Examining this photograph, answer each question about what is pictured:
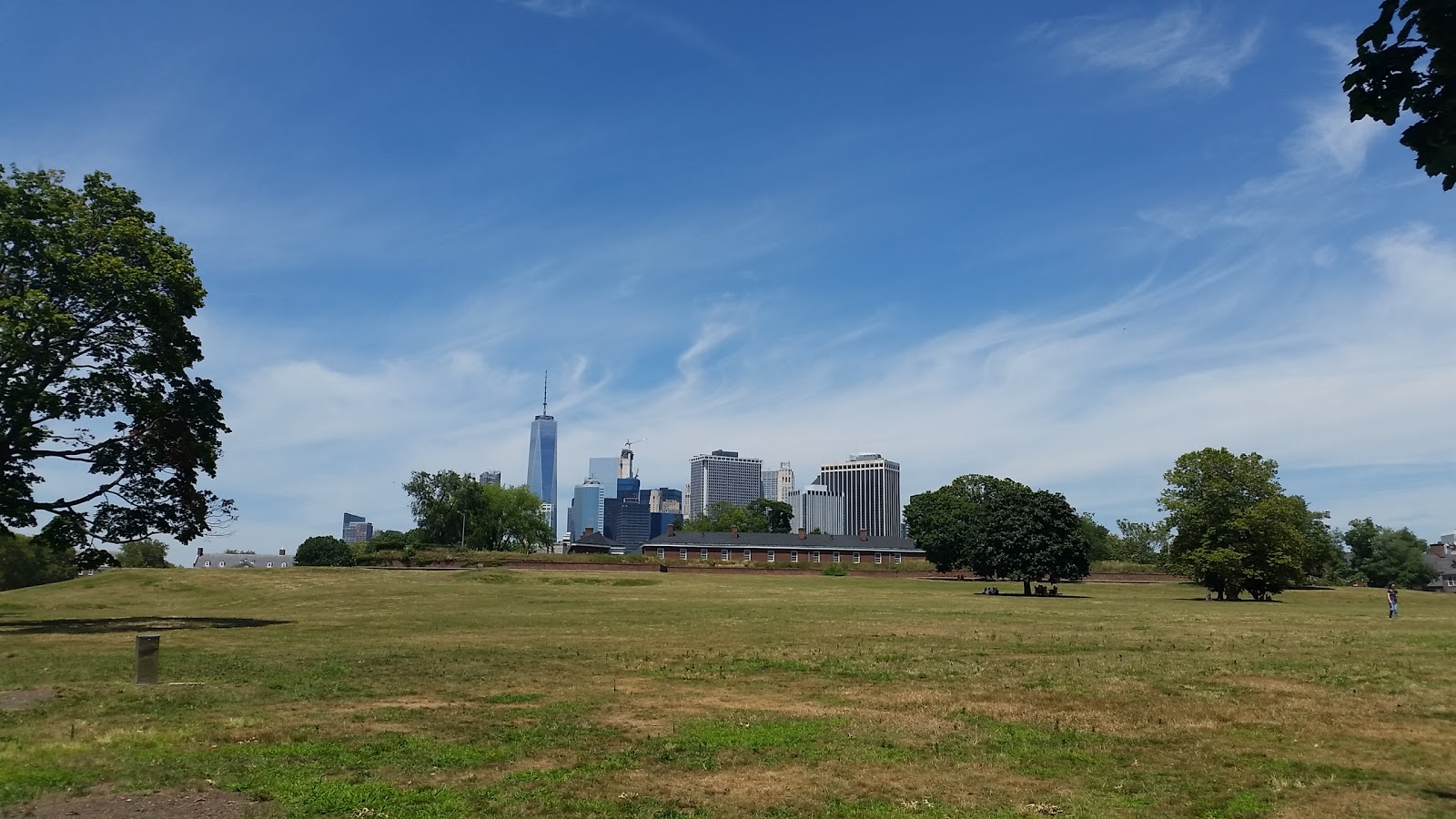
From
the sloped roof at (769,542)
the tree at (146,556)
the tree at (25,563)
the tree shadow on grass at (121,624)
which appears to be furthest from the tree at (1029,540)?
the tree at (146,556)

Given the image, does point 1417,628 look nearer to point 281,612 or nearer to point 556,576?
point 281,612

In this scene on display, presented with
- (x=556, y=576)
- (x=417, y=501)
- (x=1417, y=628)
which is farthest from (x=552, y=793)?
(x=417, y=501)

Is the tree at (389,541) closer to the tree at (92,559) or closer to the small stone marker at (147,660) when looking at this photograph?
the tree at (92,559)

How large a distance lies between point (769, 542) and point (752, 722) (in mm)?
138491

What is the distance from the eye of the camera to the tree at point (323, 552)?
115 meters

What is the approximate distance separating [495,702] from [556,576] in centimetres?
7320

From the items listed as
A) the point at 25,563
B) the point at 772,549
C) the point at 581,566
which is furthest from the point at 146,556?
the point at 772,549

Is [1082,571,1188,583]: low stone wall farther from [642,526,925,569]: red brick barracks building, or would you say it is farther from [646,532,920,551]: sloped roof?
[646,532,920,551]: sloped roof

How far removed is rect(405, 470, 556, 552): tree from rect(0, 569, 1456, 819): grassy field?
111 meters

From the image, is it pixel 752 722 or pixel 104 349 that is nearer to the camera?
pixel 752 722

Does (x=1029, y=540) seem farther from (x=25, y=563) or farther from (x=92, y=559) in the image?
(x=25, y=563)

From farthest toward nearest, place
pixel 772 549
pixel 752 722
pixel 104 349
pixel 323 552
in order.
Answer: pixel 772 549 → pixel 323 552 → pixel 104 349 → pixel 752 722

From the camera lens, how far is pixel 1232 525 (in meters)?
68.4

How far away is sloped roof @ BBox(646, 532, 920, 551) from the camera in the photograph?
147875mm
